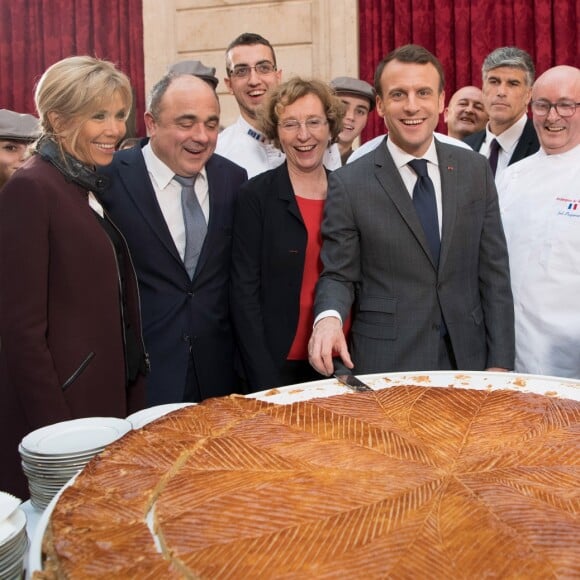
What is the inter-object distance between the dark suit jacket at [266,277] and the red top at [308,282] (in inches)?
0.9

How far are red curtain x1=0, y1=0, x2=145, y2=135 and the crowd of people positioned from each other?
16.6 ft

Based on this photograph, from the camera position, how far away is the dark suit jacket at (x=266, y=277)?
264 cm

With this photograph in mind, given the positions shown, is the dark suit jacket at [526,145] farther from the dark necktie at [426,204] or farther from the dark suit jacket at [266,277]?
the dark suit jacket at [266,277]

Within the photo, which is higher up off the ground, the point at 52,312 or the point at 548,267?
the point at 548,267

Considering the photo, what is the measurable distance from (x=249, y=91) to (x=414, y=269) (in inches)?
75.4

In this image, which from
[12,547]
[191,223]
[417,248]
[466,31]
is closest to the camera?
[12,547]

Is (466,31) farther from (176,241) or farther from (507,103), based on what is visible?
(176,241)

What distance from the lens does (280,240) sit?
2656 mm

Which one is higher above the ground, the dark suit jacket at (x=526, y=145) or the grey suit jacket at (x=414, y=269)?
the dark suit jacket at (x=526, y=145)

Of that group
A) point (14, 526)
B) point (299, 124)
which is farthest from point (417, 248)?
point (14, 526)

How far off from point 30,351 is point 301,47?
5424mm

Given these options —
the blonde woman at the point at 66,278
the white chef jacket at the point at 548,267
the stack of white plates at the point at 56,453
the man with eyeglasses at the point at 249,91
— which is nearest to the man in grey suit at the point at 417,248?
the white chef jacket at the point at 548,267

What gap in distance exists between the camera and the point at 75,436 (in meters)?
1.55

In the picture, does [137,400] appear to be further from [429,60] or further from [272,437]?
[429,60]
